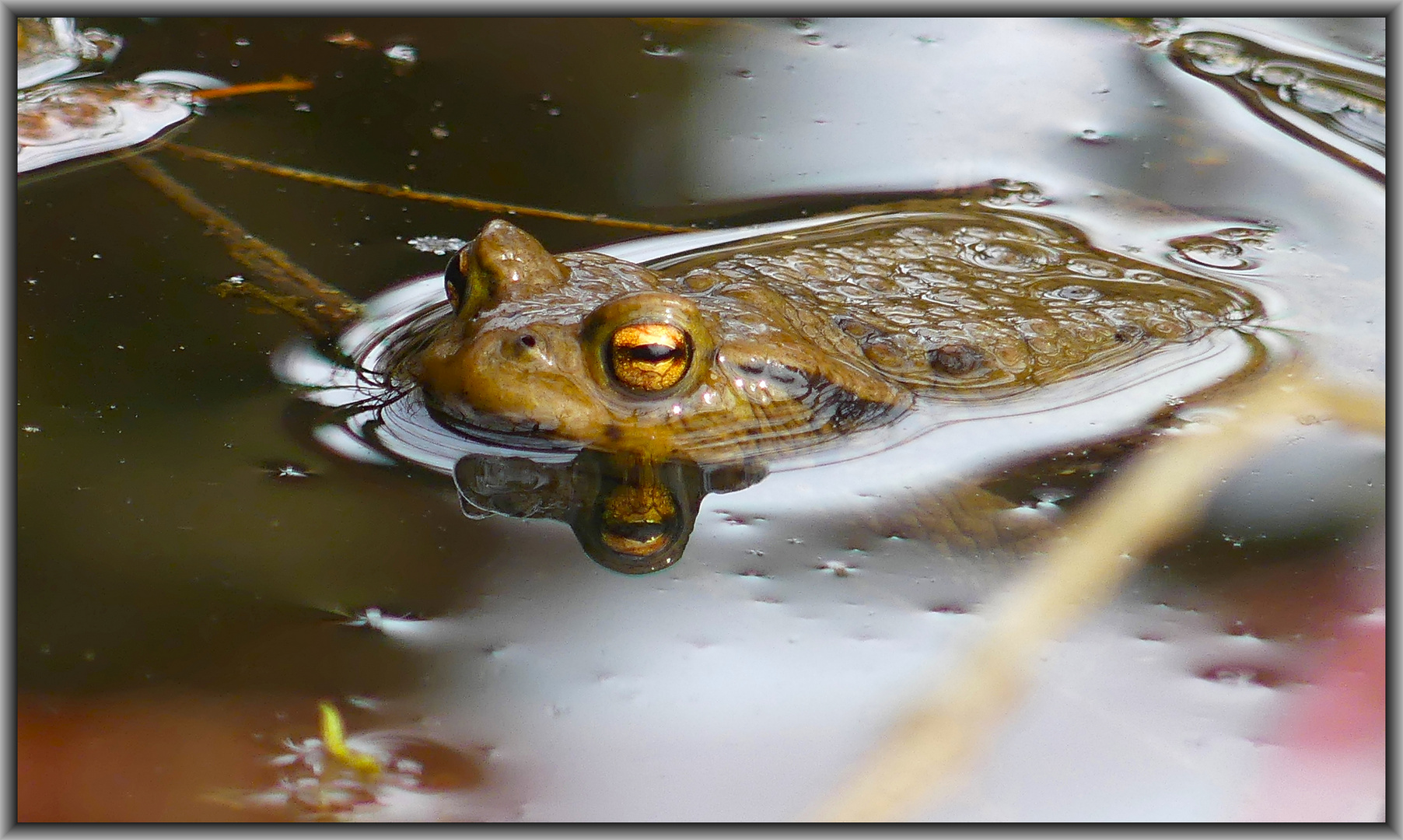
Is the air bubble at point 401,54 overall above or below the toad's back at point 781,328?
above

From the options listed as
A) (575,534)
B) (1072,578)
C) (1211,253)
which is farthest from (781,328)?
(1211,253)

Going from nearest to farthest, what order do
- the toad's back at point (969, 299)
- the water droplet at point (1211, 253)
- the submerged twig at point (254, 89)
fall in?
the toad's back at point (969, 299) → the water droplet at point (1211, 253) → the submerged twig at point (254, 89)

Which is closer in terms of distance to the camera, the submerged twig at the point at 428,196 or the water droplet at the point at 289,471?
the water droplet at the point at 289,471

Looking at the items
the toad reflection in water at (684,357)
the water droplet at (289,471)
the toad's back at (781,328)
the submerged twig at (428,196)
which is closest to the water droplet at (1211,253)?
the toad's back at (781,328)

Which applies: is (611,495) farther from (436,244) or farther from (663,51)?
(663,51)

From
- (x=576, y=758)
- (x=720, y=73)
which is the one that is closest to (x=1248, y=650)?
(x=576, y=758)

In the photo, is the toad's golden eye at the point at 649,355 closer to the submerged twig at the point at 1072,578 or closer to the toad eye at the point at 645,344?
the toad eye at the point at 645,344

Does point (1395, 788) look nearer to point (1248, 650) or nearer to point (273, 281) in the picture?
point (1248, 650)
